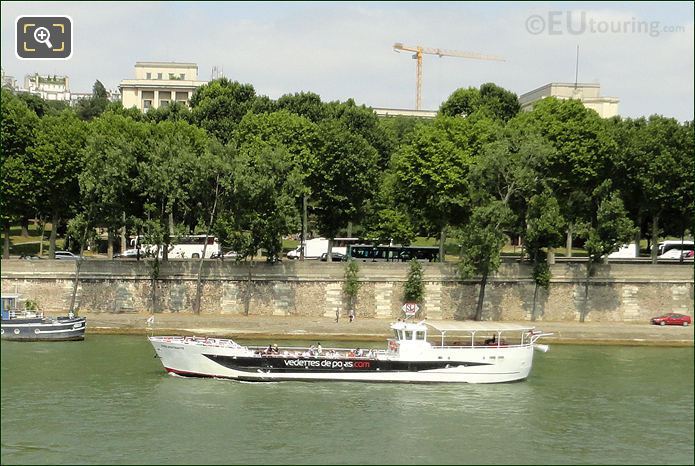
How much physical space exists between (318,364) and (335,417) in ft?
26.9

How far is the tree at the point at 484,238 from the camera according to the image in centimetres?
6462

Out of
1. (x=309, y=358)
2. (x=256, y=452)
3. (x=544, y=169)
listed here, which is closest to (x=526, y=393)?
(x=309, y=358)

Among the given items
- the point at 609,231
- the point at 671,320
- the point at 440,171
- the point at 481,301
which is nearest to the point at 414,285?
the point at 481,301

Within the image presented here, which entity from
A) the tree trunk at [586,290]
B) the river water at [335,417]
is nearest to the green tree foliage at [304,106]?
the tree trunk at [586,290]

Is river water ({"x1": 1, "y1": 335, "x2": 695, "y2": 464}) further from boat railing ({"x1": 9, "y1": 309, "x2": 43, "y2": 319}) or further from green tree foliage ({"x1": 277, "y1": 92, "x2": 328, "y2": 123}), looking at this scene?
green tree foliage ({"x1": 277, "y1": 92, "x2": 328, "y2": 123})

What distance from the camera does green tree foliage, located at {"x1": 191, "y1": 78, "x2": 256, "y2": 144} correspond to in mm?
95500

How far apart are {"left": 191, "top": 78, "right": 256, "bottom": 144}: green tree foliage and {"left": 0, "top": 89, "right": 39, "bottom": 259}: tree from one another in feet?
71.7

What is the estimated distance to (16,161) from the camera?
230ft

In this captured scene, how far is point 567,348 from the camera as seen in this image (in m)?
60.0

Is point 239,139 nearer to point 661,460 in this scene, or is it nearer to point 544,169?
point 544,169

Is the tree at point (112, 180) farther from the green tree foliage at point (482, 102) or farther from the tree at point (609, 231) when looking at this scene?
the green tree foliage at point (482, 102)

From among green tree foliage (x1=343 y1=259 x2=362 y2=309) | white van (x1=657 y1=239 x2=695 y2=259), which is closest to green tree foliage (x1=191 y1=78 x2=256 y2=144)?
green tree foliage (x1=343 y1=259 x2=362 y2=309)

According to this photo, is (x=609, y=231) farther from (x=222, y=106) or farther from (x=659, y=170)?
(x=222, y=106)

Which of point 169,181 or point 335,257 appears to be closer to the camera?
point 169,181
